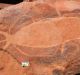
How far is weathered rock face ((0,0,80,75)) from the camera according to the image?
1.11 meters

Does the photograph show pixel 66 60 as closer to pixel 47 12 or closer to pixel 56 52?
pixel 56 52

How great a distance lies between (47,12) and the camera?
1.55 meters

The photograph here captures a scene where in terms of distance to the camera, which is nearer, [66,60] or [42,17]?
[66,60]

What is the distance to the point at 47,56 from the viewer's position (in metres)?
1.14

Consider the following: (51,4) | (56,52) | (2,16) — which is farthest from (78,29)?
(2,16)

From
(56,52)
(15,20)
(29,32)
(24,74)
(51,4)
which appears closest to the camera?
(24,74)

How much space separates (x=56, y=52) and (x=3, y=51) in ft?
1.01

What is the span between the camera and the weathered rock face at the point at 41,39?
1.11m

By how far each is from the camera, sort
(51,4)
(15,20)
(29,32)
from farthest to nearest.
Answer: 1. (51,4)
2. (15,20)
3. (29,32)

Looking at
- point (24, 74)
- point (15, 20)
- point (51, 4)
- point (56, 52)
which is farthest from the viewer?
point (51, 4)

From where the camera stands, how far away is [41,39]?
4.12 ft

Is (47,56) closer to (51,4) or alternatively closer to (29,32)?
(29,32)

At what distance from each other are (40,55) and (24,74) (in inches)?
6.1

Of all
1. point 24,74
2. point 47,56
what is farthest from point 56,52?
point 24,74
